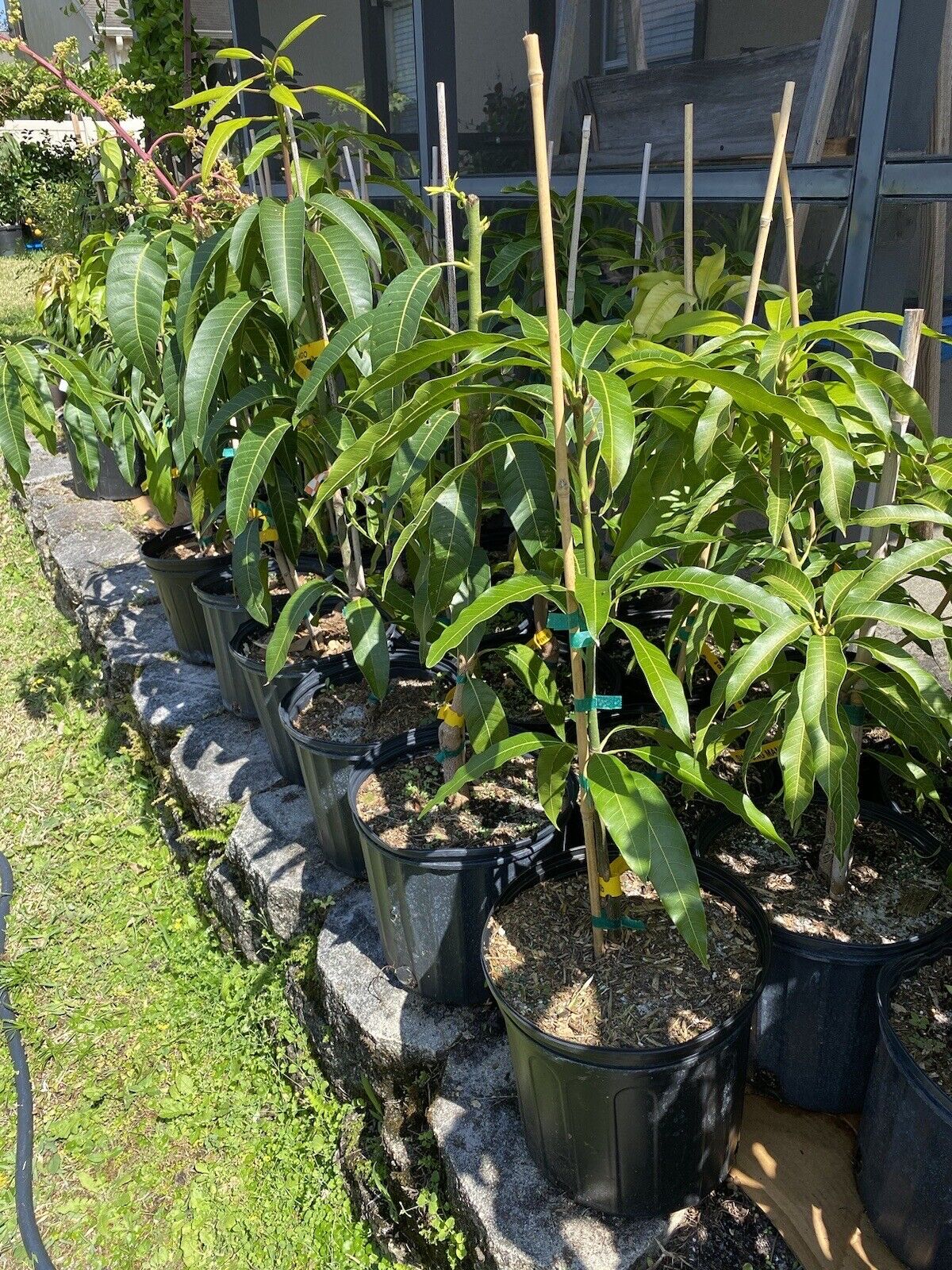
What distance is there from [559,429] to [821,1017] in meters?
0.97

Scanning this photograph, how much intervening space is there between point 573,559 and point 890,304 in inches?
45.3

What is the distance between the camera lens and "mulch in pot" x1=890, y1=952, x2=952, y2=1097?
4.09 feet

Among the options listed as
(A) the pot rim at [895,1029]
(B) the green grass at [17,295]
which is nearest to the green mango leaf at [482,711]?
(A) the pot rim at [895,1029]

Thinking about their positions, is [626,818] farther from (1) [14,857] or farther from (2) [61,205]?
(2) [61,205]

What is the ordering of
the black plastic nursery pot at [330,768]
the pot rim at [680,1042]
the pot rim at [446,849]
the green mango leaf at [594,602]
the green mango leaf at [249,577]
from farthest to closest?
the green mango leaf at [249,577] < the black plastic nursery pot at [330,768] < the pot rim at [446,849] < the pot rim at [680,1042] < the green mango leaf at [594,602]

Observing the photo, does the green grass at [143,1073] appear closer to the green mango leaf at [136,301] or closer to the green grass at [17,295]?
the green mango leaf at [136,301]

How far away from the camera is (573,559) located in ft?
4.06

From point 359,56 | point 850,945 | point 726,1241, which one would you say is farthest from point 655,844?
point 359,56

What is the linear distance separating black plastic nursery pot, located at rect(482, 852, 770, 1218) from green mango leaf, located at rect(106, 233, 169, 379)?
1294mm

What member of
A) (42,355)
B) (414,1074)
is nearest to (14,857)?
(42,355)

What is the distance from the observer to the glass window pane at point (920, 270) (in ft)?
5.99

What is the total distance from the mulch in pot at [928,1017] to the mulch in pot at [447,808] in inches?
24.7

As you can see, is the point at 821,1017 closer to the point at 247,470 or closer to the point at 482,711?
the point at 482,711

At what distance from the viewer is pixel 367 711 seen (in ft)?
7.11
